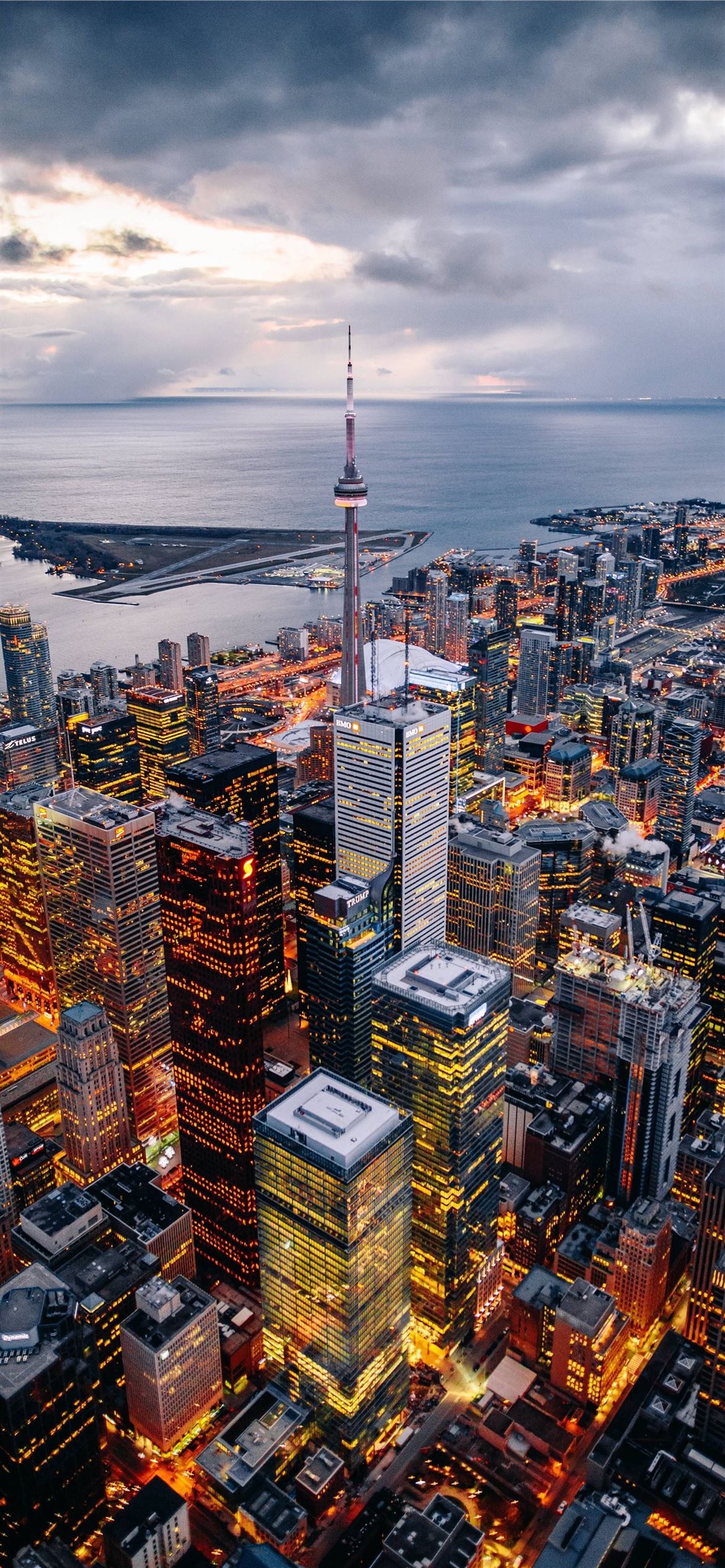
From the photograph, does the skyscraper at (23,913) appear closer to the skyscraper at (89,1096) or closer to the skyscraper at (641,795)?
the skyscraper at (89,1096)

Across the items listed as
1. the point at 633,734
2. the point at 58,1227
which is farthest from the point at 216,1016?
the point at 633,734

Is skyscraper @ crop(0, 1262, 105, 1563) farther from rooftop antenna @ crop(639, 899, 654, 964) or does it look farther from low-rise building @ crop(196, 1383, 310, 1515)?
rooftop antenna @ crop(639, 899, 654, 964)

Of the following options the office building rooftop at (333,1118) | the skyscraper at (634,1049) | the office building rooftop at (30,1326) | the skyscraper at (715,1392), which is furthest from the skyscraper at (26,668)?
the skyscraper at (715,1392)

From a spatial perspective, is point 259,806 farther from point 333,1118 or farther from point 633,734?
point 633,734

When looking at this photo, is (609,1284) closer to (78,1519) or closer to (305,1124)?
(305,1124)

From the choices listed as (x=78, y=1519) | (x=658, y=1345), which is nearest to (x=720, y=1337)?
(x=658, y=1345)

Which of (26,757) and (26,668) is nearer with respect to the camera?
(26,757)

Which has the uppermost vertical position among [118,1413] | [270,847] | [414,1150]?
[270,847]
